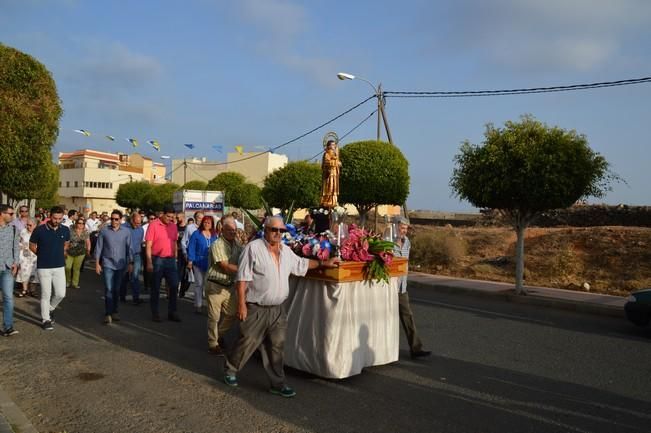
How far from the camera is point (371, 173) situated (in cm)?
2359

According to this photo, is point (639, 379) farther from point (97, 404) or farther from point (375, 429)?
point (97, 404)

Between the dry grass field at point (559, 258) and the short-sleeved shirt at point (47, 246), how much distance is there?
1308 centimetres

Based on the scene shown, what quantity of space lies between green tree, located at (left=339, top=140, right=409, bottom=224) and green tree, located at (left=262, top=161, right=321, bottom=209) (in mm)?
11501

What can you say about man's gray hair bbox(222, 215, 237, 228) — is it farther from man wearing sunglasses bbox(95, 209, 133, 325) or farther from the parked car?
the parked car

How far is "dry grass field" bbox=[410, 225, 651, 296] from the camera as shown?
16.6 meters

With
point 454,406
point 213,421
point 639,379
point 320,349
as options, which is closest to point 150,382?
point 213,421

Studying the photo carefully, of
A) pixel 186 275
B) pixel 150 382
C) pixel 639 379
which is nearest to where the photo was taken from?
pixel 150 382

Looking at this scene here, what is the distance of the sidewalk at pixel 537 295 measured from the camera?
11.8 m

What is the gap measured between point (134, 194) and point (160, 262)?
62.8 m

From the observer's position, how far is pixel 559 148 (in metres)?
13.1

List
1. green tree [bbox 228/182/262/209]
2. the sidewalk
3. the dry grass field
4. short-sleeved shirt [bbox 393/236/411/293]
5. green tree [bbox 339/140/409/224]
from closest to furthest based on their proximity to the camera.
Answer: short-sleeved shirt [bbox 393/236/411/293], the sidewalk, the dry grass field, green tree [bbox 339/140/409/224], green tree [bbox 228/182/262/209]

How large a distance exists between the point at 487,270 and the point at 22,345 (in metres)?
15.5

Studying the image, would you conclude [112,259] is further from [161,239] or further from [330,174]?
[330,174]

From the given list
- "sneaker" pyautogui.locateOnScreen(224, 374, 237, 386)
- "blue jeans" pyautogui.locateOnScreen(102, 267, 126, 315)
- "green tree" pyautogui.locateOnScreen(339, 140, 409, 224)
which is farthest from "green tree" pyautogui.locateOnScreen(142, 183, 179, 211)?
"sneaker" pyautogui.locateOnScreen(224, 374, 237, 386)
